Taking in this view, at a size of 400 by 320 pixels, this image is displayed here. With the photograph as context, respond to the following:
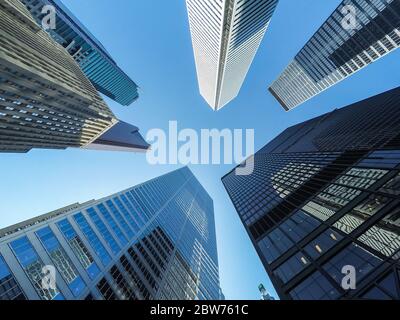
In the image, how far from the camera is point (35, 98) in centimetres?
5512

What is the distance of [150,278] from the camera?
58.6 meters

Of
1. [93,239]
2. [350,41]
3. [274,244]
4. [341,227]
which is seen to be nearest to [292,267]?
[341,227]

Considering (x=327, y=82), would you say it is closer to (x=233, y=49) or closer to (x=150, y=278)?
(x=233, y=49)

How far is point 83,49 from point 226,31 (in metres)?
76.8

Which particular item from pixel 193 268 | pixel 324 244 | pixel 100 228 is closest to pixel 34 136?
pixel 100 228

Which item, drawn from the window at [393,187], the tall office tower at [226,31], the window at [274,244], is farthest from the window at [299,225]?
the tall office tower at [226,31]

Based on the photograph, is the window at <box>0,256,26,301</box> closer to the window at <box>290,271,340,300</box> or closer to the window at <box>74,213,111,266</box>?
the window at <box>74,213,111,266</box>

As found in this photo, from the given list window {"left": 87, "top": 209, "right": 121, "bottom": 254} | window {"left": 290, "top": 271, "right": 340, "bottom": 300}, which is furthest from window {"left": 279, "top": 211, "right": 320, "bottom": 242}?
window {"left": 87, "top": 209, "right": 121, "bottom": 254}

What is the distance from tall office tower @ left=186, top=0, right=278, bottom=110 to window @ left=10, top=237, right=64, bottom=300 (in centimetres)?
9617

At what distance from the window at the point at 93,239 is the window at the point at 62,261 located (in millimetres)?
8064

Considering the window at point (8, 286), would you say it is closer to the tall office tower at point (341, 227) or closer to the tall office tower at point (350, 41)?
the tall office tower at point (341, 227)

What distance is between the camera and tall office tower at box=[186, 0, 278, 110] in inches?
4156

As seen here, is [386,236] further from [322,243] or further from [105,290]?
[105,290]
